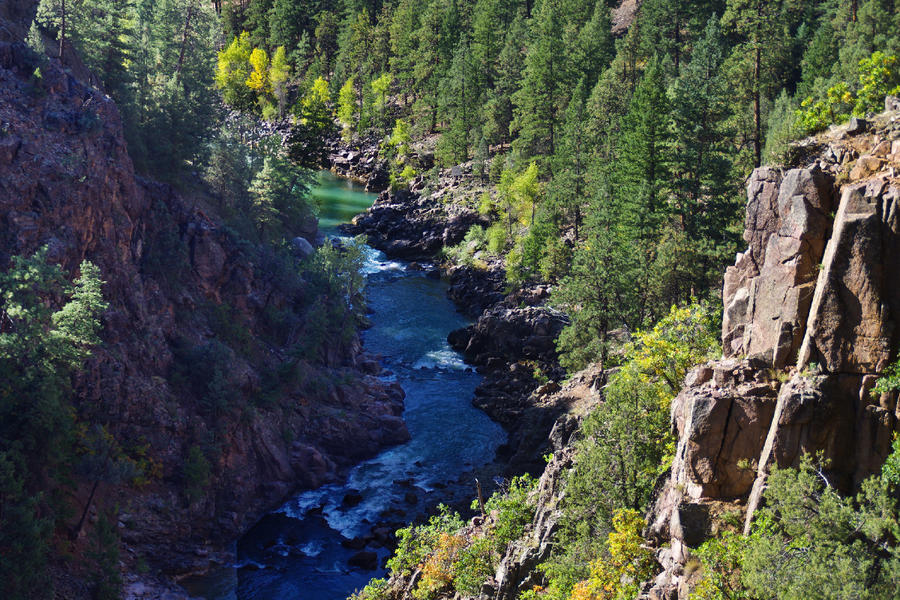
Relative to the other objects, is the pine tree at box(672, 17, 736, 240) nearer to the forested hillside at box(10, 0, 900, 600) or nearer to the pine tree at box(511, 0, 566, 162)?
the forested hillside at box(10, 0, 900, 600)

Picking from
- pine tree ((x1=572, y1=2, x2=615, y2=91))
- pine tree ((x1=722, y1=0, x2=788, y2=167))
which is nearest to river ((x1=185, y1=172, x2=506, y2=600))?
pine tree ((x1=722, y1=0, x2=788, y2=167))

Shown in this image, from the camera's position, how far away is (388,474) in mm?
53875

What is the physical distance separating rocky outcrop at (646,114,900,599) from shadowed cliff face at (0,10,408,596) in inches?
1193

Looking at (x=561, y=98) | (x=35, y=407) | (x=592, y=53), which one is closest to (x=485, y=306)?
(x=561, y=98)

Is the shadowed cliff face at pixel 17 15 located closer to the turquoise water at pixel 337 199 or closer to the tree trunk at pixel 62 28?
the tree trunk at pixel 62 28

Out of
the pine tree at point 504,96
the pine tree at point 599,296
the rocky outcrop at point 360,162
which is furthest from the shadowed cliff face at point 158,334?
the rocky outcrop at point 360,162

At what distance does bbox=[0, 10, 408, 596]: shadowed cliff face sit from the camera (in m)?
45.8

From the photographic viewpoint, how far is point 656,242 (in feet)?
175

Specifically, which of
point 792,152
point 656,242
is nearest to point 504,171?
point 656,242

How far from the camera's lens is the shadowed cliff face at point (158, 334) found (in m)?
45.8

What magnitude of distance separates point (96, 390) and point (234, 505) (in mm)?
10598

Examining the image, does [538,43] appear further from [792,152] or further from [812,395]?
[812,395]

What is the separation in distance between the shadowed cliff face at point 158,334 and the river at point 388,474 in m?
1.72

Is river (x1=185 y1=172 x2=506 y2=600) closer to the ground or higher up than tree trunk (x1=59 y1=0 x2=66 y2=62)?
closer to the ground
